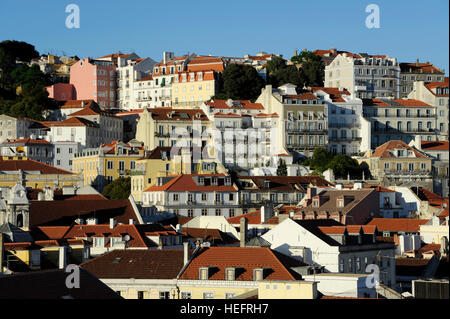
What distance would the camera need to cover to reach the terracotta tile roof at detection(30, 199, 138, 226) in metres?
53.8

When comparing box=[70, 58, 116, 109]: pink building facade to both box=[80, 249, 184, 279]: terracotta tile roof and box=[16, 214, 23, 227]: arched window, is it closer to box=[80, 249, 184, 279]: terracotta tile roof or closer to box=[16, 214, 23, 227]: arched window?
box=[16, 214, 23, 227]: arched window

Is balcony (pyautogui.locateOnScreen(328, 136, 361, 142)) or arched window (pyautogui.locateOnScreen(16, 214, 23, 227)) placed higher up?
balcony (pyautogui.locateOnScreen(328, 136, 361, 142))

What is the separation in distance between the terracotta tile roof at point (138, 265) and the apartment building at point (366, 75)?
6483 cm

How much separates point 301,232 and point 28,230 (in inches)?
458

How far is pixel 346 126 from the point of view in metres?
91.4

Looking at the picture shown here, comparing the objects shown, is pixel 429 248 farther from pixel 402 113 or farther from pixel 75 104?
pixel 75 104

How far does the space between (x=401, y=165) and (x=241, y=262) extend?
50375 mm

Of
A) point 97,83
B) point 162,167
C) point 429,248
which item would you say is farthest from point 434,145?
point 97,83

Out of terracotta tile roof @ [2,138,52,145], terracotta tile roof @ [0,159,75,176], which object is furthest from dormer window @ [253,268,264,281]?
terracotta tile roof @ [2,138,52,145]

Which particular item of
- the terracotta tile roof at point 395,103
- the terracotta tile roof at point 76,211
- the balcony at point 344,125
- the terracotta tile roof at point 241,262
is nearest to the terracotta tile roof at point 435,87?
the terracotta tile roof at point 395,103

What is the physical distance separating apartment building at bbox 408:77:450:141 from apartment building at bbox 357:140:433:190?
30.7 feet

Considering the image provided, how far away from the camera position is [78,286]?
2088 cm

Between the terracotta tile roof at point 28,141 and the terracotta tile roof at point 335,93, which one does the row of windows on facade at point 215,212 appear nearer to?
the terracotta tile roof at point 335,93

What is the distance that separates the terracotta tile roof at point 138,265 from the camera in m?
34.8
